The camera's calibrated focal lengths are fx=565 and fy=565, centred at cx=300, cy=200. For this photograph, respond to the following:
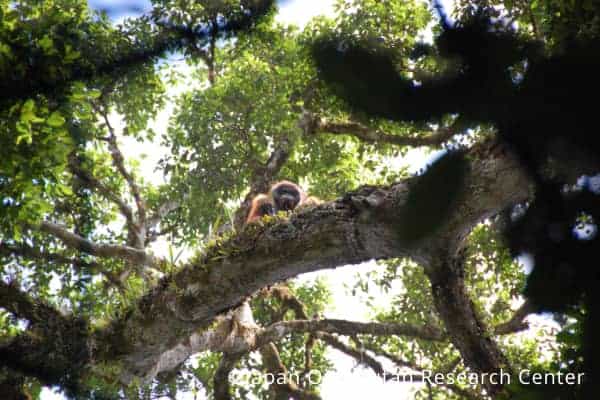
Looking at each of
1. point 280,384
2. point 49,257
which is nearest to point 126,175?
point 49,257

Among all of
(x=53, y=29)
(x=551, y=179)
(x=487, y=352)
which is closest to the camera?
(x=551, y=179)

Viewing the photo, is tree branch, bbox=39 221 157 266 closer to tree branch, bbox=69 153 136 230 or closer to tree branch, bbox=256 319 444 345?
tree branch, bbox=69 153 136 230

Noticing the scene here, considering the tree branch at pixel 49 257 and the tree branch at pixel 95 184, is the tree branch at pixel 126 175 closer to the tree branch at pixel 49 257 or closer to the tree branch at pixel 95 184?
the tree branch at pixel 95 184

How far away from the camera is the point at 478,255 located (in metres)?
6.35

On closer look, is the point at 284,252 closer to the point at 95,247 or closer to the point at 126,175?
the point at 95,247

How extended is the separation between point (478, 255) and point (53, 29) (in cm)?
479

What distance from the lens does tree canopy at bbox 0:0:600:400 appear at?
2.64 feet

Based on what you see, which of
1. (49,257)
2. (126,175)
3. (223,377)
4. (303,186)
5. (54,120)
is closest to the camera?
(54,120)

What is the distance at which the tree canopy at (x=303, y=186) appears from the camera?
2.64 ft

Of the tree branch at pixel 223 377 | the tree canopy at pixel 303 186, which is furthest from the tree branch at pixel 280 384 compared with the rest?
the tree branch at pixel 223 377

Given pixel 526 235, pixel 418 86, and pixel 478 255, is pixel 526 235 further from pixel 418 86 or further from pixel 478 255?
pixel 478 255

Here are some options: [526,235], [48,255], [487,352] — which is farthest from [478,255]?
[526,235]

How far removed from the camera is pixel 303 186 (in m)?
8.48

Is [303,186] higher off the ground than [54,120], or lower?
higher
